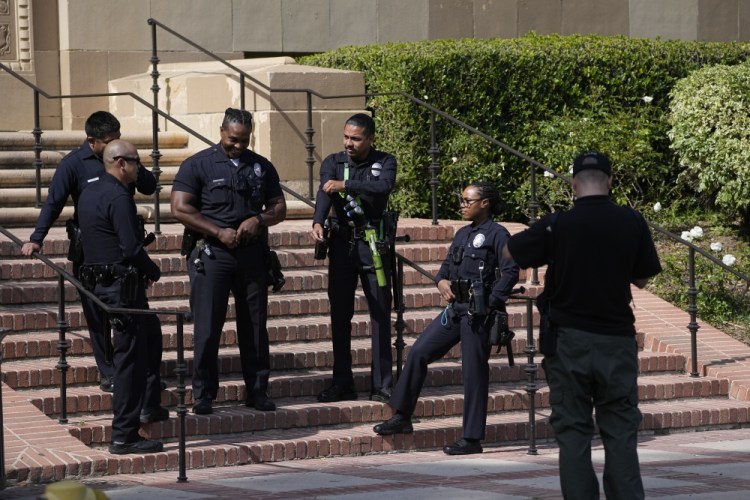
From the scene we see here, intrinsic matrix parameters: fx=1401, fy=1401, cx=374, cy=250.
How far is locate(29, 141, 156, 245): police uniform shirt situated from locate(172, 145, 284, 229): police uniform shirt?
381mm

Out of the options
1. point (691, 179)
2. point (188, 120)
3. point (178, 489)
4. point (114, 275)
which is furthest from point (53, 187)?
point (691, 179)

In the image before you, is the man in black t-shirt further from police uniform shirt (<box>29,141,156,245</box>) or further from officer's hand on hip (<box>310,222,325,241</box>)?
police uniform shirt (<box>29,141,156,245</box>)

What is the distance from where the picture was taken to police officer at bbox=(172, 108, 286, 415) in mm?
9297

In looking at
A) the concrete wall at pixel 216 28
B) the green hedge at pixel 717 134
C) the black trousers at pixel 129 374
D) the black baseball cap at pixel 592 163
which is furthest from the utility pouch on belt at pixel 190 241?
the green hedge at pixel 717 134

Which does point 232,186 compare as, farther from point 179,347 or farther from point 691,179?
point 691,179

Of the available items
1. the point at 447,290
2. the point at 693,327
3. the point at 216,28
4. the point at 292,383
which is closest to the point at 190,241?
the point at 292,383

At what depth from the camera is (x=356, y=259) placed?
9922 millimetres

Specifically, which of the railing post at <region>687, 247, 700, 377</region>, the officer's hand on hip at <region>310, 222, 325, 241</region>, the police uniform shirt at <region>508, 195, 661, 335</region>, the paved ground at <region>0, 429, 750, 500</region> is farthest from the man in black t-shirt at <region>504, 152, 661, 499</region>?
the railing post at <region>687, 247, 700, 377</region>

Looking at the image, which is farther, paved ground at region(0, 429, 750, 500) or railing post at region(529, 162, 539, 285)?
railing post at region(529, 162, 539, 285)

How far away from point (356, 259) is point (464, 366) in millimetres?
1167

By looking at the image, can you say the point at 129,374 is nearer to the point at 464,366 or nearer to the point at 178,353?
the point at 178,353

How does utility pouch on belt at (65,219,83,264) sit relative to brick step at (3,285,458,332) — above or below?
above

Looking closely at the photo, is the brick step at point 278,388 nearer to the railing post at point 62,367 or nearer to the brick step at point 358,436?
the railing post at point 62,367

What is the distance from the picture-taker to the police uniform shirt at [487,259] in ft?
30.2
